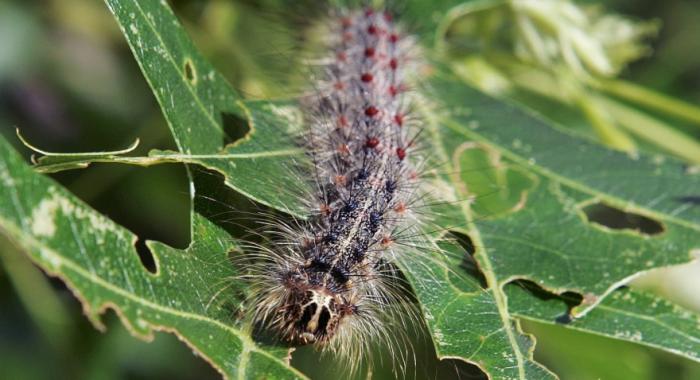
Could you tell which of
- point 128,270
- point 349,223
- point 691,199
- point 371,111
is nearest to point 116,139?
point 371,111

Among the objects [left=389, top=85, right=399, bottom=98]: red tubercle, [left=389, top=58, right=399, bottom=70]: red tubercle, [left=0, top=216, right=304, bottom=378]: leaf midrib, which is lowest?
[left=0, top=216, right=304, bottom=378]: leaf midrib

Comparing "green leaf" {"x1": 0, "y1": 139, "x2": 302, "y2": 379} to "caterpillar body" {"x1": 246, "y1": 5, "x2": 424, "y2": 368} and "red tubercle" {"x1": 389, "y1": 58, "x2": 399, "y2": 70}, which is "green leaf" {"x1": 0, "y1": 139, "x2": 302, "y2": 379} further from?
"red tubercle" {"x1": 389, "y1": 58, "x2": 399, "y2": 70}

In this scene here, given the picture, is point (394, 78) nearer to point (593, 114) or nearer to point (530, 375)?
point (593, 114)

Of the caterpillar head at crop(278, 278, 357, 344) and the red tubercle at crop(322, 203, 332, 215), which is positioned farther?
the red tubercle at crop(322, 203, 332, 215)

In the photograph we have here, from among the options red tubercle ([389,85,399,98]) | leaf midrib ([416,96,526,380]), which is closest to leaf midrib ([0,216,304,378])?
leaf midrib ([416,96,526,380])

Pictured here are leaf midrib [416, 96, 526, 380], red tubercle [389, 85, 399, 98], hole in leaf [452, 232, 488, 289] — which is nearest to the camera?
leaf midrib [416, 96, 526, 380]

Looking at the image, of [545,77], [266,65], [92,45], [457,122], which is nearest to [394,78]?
[457,122]
